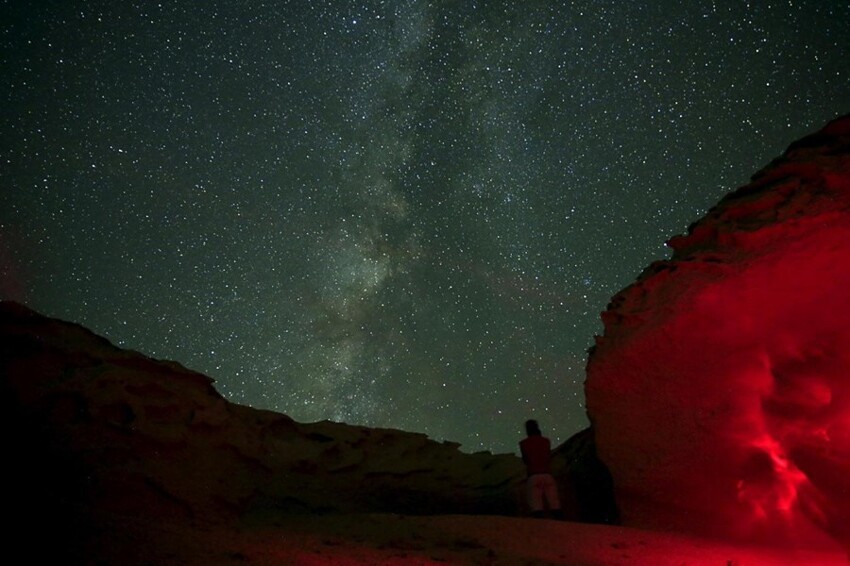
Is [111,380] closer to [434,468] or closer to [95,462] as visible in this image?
[95,462]

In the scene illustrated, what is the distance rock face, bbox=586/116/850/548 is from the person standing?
73cm

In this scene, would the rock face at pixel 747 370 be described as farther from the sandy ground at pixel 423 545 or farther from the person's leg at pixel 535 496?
the person's leg at pixel 535 496

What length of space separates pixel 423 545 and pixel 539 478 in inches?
94.5

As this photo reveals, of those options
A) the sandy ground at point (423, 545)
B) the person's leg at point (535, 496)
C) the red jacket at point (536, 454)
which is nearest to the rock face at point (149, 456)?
the sandy ground at point (423, 545)

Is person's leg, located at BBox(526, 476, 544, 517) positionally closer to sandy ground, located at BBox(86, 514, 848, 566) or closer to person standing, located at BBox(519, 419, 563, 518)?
person standing, located at BBox(519, 419, 563, 518)

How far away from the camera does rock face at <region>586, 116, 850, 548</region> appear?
543cm

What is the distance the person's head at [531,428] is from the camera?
6.99 meters

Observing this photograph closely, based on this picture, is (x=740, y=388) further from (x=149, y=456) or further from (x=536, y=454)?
(x=149, y=456)

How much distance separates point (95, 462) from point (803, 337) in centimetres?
728

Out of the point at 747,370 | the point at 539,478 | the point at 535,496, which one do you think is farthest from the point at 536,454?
the point at 747,370

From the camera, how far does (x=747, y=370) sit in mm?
5980

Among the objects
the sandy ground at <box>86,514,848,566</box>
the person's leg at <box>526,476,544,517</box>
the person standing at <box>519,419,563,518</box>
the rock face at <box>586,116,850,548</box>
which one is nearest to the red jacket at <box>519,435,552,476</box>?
the person standing at <box>519,419,563,518</box>

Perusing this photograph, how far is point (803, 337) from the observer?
5895 millimetres

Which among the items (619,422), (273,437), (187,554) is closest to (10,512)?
(187,554)
